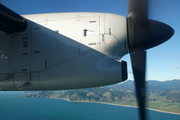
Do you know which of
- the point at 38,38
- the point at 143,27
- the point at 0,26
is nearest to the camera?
the point at 143,27

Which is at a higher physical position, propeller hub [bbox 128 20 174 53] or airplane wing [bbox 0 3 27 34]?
airplane wing [bbox 0 3 27 34]

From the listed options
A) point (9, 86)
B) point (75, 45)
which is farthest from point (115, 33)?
point (9, 86)

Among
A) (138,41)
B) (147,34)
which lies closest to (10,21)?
(138,41)

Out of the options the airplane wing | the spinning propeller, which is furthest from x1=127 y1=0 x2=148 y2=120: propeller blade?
the airplane wing

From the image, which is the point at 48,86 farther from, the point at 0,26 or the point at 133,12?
the point at 133,12

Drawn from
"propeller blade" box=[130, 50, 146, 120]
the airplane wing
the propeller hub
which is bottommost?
"propeller blade" box=[130, 50, 146, 120]

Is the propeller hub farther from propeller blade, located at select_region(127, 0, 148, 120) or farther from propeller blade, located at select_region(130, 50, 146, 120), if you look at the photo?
propeller blade, located at select_region(130, 50, 146, 120)

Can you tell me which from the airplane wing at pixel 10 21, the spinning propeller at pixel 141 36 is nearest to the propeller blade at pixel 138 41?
the spinning propeller at pixel 141 36
